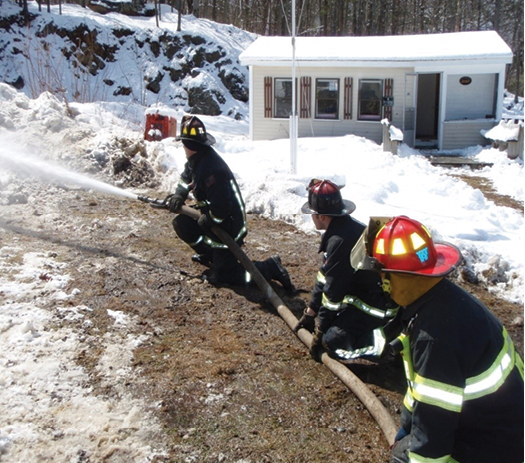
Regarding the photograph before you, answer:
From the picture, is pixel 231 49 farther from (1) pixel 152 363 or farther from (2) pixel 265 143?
(1) pixel 152 363

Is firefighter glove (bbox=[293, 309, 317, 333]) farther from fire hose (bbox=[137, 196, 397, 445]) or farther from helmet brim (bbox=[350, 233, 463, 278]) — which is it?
helmet brim (bbox=[350, 233, 463, 278])

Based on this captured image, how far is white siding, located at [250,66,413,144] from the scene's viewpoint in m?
18.8

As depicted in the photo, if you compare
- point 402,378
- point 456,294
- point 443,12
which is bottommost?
point 402,378

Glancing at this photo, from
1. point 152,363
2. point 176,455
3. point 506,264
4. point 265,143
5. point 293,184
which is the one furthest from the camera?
point 265,143

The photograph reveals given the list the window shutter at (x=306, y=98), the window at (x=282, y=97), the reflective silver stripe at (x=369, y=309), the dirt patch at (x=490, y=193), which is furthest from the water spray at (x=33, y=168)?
→ the window shutter at (x=306, y=98)

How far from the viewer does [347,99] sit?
62.3ft

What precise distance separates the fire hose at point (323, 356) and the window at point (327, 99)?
14.1 meters

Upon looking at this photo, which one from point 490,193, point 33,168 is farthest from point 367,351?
point 490,193

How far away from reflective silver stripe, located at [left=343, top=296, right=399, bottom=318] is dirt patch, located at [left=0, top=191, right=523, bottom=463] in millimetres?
→ 452

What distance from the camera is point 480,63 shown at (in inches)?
722

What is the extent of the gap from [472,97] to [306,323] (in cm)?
1748

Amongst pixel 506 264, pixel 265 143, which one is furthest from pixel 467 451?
pixel 265 143

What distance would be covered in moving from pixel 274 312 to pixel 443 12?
141 ft

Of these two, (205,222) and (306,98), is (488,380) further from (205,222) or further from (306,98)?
(306,98)
